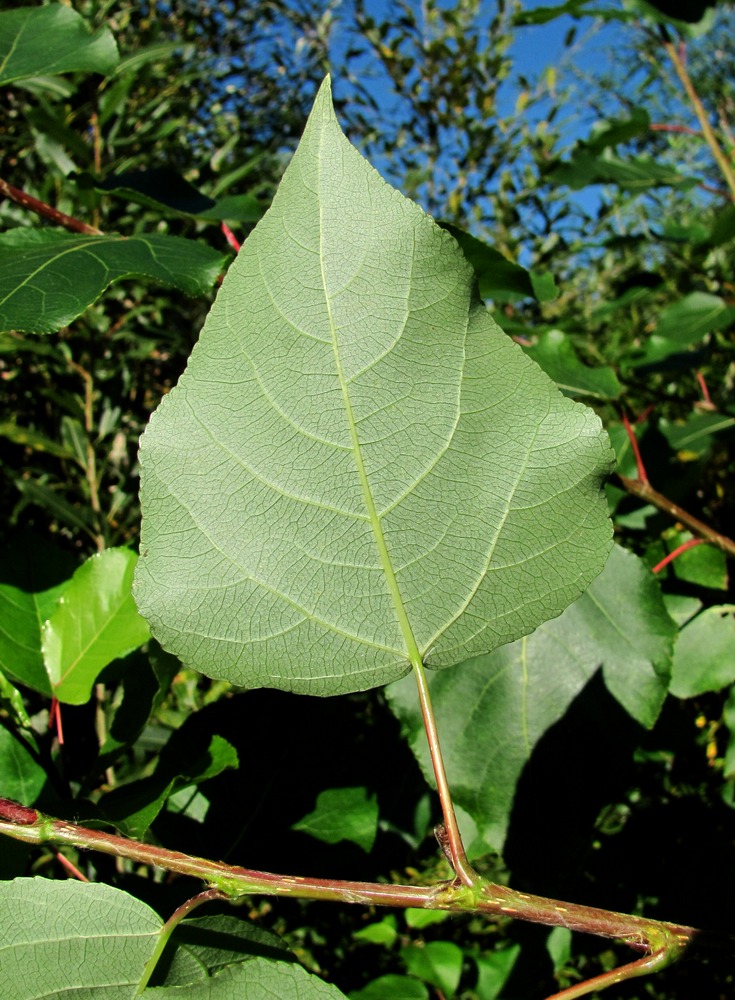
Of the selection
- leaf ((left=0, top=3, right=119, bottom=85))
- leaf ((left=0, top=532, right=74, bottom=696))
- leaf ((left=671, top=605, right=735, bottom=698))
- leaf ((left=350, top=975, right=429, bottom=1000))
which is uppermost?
leaf ((left=0, top=3, right=119, bottom=85))

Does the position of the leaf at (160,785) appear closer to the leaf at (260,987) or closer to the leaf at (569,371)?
the leaf at (260,987)

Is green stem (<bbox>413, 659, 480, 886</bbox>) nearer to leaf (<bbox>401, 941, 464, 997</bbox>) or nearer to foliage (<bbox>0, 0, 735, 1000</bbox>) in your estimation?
foliage (<bbox>0, 0, 735, 1000</bbox>)

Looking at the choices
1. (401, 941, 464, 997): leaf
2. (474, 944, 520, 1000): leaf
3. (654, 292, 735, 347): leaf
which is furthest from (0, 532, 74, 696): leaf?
(654, 292, 735, 347): leaf

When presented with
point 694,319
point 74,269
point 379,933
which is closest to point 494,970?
point 379,933

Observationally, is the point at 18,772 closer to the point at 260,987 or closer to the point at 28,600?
the point at 28,600

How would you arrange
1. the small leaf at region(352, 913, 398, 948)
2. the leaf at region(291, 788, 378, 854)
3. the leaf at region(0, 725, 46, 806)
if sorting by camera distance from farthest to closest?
1. the small leaf at region(352, 913, 398, 948)
2. the leaf at region(291, 788, 378, 854)
3. the leaf at region(0, 725, 46, 806)

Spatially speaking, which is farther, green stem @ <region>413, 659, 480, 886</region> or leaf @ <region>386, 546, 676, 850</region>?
leaf @ <region>386, 546, 676, 850</region>

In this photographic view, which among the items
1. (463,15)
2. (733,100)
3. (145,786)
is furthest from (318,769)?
(733,100)

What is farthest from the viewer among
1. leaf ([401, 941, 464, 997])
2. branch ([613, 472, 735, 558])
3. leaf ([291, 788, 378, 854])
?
leaf ([401, 941, 464, 997])
